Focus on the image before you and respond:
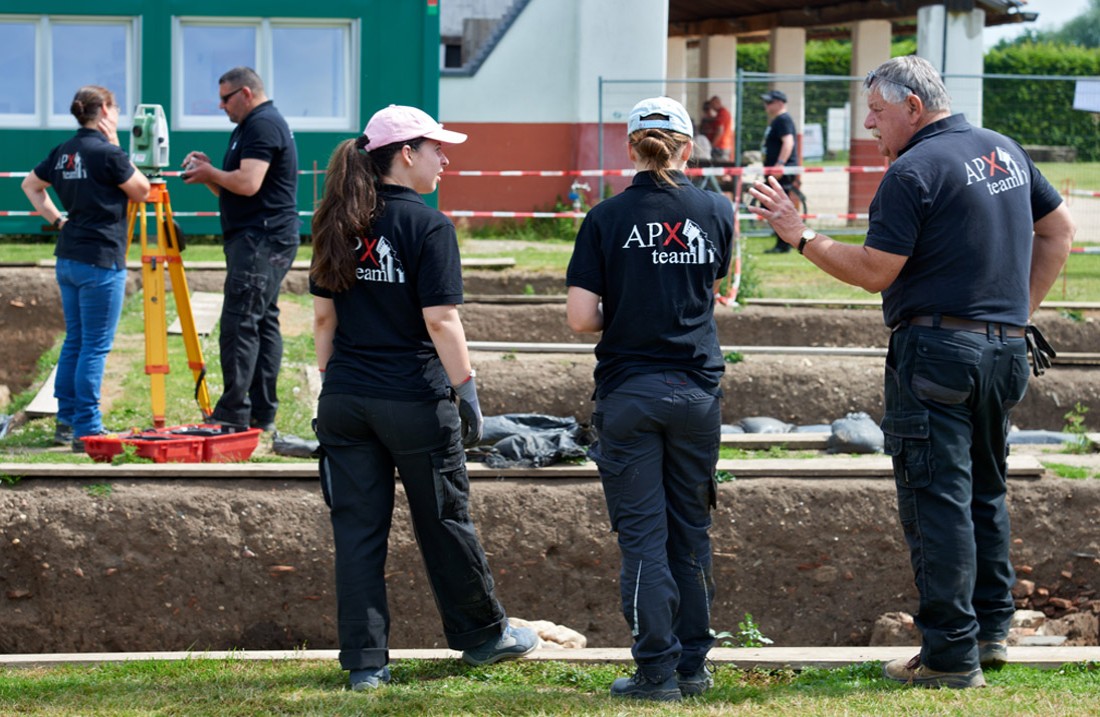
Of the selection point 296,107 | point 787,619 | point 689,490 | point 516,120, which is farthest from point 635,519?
point 516,120

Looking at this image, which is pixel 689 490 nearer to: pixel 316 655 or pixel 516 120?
pixel 316 655

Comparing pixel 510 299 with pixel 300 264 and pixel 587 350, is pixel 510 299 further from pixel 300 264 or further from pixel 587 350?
pixel 300 264

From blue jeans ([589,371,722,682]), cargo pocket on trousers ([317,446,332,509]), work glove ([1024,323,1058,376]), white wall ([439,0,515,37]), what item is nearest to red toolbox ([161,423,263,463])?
cargo pocket on trousers ([317,446,332,509])

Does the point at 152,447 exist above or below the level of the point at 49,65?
below

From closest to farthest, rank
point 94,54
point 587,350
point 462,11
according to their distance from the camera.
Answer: point 587,350 → point 94,54 → point 462,11

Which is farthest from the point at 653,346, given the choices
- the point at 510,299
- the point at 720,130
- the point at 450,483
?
the point at 720,130

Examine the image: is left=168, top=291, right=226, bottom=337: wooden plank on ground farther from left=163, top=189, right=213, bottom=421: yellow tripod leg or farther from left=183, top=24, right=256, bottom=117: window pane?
left=183, top=24, right=256, bottom=117: window pane

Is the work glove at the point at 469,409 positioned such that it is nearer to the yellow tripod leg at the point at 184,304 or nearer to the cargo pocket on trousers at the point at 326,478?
the cargo pocket on trousers at the point at 326,478

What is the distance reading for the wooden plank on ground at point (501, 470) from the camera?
Answer: 6957 millimetres

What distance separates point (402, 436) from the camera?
4723 millimetres

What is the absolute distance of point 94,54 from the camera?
51.8 ft

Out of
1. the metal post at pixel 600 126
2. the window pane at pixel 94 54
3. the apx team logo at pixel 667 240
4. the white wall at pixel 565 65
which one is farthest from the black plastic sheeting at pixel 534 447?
the white wall at pixel 565 65

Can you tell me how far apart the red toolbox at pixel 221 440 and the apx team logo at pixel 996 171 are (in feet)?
14.5

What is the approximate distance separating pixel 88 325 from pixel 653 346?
14.7 feet
